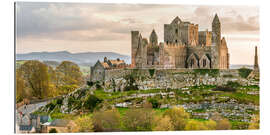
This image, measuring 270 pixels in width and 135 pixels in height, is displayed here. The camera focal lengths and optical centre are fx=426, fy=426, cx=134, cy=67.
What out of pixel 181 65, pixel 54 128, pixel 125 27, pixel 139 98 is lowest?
pixel 54 128

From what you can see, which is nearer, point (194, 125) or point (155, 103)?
point (194, 125)

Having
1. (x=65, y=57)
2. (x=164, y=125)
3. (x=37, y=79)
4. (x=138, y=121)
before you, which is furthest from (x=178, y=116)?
(x=37, y=79)

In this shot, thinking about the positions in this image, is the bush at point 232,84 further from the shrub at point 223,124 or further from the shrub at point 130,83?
the shrub at point 130,83

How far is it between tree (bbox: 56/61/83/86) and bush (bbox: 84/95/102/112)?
606 mm

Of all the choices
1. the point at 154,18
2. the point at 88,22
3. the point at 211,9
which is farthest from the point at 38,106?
the point at 211,9

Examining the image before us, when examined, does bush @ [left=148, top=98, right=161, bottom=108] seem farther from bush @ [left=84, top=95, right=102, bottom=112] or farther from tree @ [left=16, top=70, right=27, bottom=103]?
tree @ [left=16, top=70, right=27, bottom=103]

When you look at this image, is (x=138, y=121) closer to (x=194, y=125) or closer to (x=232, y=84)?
(x=194, y=125)

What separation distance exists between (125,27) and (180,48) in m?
2.36

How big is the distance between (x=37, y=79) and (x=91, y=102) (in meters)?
1.89

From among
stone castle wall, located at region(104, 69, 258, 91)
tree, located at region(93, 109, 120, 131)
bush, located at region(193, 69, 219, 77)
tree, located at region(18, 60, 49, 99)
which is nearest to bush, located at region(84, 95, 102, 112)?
tree, located at region(93, 109, 120, 131)

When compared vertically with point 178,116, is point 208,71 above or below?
above

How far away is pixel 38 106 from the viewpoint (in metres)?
13.6

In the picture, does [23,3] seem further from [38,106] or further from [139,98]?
[139,98]

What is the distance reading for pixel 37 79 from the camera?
13766 mm
